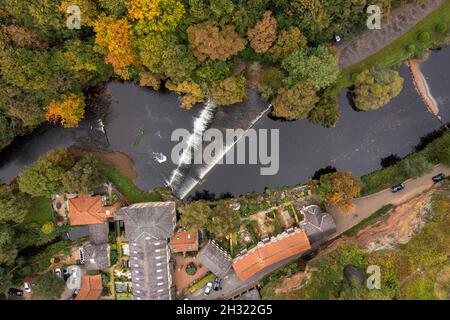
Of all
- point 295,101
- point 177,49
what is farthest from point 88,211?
point 295,101

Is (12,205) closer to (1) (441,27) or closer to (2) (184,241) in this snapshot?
(2) (184,241)

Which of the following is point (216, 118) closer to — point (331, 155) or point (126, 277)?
point (331, 155)

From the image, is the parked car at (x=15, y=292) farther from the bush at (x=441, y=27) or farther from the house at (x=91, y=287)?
the bush at (x=441, y=27)

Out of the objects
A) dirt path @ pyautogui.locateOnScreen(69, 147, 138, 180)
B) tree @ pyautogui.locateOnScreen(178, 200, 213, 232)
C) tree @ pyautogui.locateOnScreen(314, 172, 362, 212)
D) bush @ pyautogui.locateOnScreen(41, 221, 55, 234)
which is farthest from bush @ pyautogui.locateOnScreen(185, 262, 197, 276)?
tree @ pyautogui.locateOnScreen(314, 172, 362, 212)

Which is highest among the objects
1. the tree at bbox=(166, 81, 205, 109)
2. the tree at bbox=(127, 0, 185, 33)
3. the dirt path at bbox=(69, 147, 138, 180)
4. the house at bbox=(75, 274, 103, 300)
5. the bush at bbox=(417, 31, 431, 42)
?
the tree at bbox=(127, 0, 185, 33)

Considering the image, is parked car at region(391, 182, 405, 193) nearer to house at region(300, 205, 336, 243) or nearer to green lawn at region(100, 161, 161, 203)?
house at region(300, 205, 336, 243)

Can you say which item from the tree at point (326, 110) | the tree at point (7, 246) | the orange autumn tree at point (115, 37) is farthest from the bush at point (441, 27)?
the tree at point (7, 246)

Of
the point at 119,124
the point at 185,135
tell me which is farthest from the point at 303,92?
the point at 119,124
